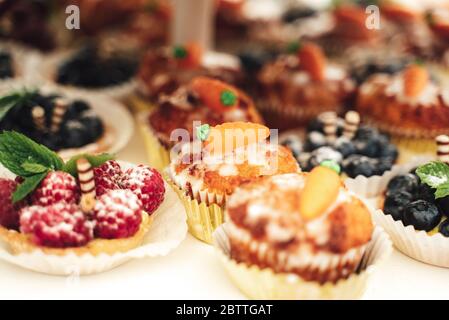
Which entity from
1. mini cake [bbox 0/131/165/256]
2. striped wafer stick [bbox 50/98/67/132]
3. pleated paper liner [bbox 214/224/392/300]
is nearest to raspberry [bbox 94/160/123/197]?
mini cake [bbox 0/131/165/256]

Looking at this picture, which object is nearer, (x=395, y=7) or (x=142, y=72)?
(x=142, y=72)

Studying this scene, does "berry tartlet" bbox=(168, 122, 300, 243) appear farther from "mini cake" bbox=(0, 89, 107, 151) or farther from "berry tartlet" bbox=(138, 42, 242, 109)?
"berry tartlet" bbox=(138, 42, 242, 109)

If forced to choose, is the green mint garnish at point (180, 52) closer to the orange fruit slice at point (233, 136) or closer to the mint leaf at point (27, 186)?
the orange fruit slice at point (233, 136)

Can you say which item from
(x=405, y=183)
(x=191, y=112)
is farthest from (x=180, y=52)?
(x=405, y=183)

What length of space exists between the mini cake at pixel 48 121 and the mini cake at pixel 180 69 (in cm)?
46

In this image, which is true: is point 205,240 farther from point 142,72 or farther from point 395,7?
point 395,7

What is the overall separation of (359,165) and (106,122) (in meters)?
1.09

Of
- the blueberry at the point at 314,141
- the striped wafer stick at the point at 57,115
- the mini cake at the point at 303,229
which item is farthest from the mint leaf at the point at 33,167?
the blueberry at the point at 314,141

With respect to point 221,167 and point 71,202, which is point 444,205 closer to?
point 221,167

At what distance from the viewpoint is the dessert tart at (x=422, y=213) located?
180 cm

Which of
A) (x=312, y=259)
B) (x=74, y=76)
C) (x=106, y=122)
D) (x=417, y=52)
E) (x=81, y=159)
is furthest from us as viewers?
(x=417, y=52)

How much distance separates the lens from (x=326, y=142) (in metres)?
2.32
